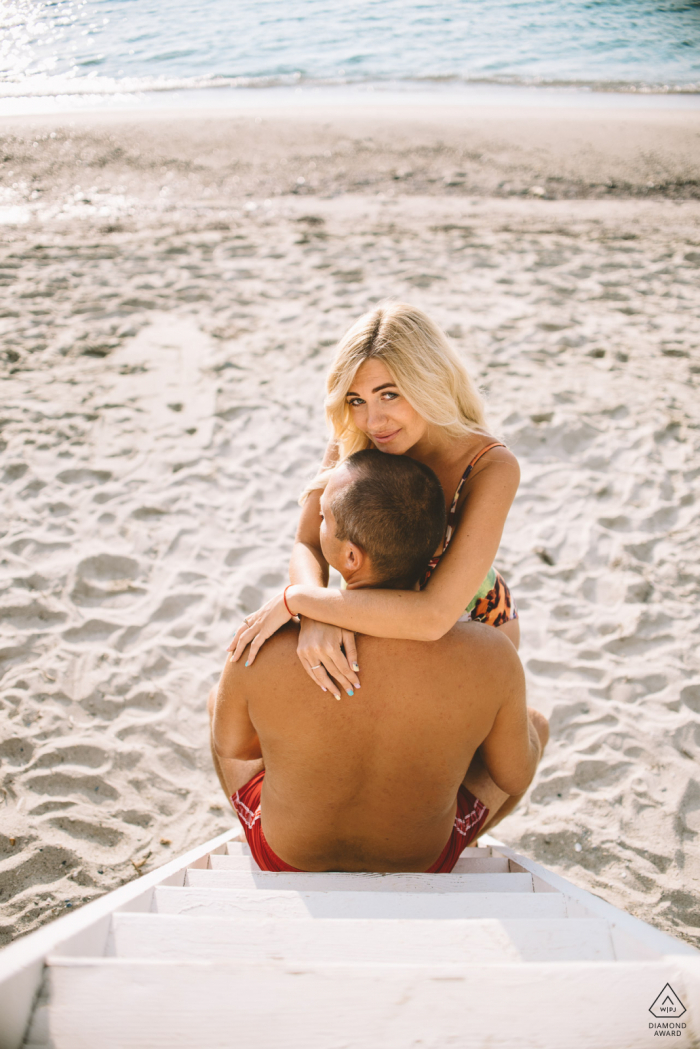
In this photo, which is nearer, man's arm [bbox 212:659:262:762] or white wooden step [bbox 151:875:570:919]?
white wooden step [bbox 151:875:570:919]

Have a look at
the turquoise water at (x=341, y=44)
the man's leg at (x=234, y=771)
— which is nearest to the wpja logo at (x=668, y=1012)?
the man's leg at (x=234, y=771)

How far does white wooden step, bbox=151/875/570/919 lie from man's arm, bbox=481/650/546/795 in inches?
14.3

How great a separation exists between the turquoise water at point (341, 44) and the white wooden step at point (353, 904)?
16460 mm

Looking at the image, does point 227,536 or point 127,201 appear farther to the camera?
point 127,201

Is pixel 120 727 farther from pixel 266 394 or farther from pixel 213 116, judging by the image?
pixel 213 116

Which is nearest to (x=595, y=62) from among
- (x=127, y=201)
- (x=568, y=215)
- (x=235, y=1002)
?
(x=568, y=215)

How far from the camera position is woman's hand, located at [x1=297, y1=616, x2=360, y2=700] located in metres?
1.55

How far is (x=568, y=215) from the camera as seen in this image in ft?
25.9

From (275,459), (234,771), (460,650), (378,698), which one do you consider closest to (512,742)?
(460,650)

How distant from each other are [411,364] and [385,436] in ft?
0.88

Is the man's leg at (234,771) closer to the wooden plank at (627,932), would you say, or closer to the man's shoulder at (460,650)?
the man's shoulder at (460,650)

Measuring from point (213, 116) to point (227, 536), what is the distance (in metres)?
10.8

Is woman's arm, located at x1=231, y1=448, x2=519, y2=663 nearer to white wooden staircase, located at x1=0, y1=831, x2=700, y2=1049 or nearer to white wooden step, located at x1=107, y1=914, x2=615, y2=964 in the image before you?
white wooden step, located at x1=107, y1=914, x2=615, y2=964

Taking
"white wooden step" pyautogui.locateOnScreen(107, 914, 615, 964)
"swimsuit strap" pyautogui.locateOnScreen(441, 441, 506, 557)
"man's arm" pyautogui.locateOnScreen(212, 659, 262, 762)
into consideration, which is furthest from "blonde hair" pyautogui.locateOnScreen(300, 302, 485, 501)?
"white wooden step" pyautogui.locateOnScreen(107, 914, 615, 964)
